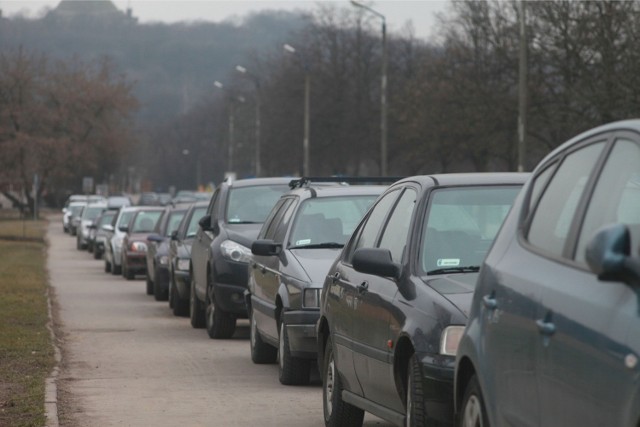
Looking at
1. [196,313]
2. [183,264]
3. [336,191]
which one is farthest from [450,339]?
[183,264]

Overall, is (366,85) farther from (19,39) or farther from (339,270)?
(19,39)

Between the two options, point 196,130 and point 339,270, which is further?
point 196,130

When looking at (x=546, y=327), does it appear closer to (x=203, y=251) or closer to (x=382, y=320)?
(x=382, y=320)

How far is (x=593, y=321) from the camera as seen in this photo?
4707mm

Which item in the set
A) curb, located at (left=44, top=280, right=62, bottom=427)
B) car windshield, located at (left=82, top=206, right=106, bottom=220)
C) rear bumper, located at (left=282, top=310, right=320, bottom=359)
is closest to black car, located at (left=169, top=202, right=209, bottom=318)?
curb, located at (left=44, top=280, right=62, bottom=427)

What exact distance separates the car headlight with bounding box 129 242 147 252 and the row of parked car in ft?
59.0

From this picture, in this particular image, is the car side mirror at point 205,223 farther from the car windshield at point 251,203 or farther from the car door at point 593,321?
the car door at point 593,321

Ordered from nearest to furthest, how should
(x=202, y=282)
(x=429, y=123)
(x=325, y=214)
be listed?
1. (x=325, y=214)
2. (x=202, y=282)
3. (x=429, y=123)

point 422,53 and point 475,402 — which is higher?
point 422,53

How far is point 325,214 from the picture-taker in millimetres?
13922

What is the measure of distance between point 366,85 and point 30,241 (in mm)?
26921

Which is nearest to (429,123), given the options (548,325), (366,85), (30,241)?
→ (30,241)

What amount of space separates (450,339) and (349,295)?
163 cm

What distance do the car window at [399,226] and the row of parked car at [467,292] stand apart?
1cm
